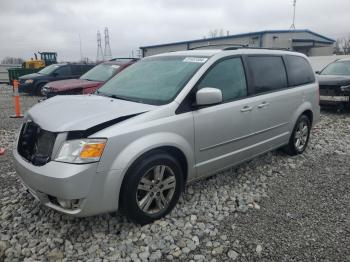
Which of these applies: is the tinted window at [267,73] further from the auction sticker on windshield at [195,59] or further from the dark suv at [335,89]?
the dark suv at [335,89]

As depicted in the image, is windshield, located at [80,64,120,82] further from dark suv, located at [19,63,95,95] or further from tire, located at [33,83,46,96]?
tire, located at [33,83,46,96]

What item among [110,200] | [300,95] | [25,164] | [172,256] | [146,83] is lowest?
[172,256]

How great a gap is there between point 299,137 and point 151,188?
327 cm

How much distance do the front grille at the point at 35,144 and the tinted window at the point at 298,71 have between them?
3.70m

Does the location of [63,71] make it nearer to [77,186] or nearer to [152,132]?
[152,132]

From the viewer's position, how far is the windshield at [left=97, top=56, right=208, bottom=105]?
3533mm

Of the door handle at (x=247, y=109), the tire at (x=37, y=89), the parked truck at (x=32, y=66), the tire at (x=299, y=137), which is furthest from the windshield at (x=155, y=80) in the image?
the parked truck at (x=32, y=66)

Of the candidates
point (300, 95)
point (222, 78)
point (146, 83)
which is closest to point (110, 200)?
point (146, 83)

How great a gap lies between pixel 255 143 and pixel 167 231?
6.02 feet

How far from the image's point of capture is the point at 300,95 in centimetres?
519

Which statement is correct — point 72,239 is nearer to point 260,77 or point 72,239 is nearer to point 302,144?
point 260,77

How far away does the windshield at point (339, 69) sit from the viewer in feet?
34.3

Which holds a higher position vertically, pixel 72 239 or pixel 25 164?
pixel 25 164

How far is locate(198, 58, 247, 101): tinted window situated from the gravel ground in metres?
1.21
